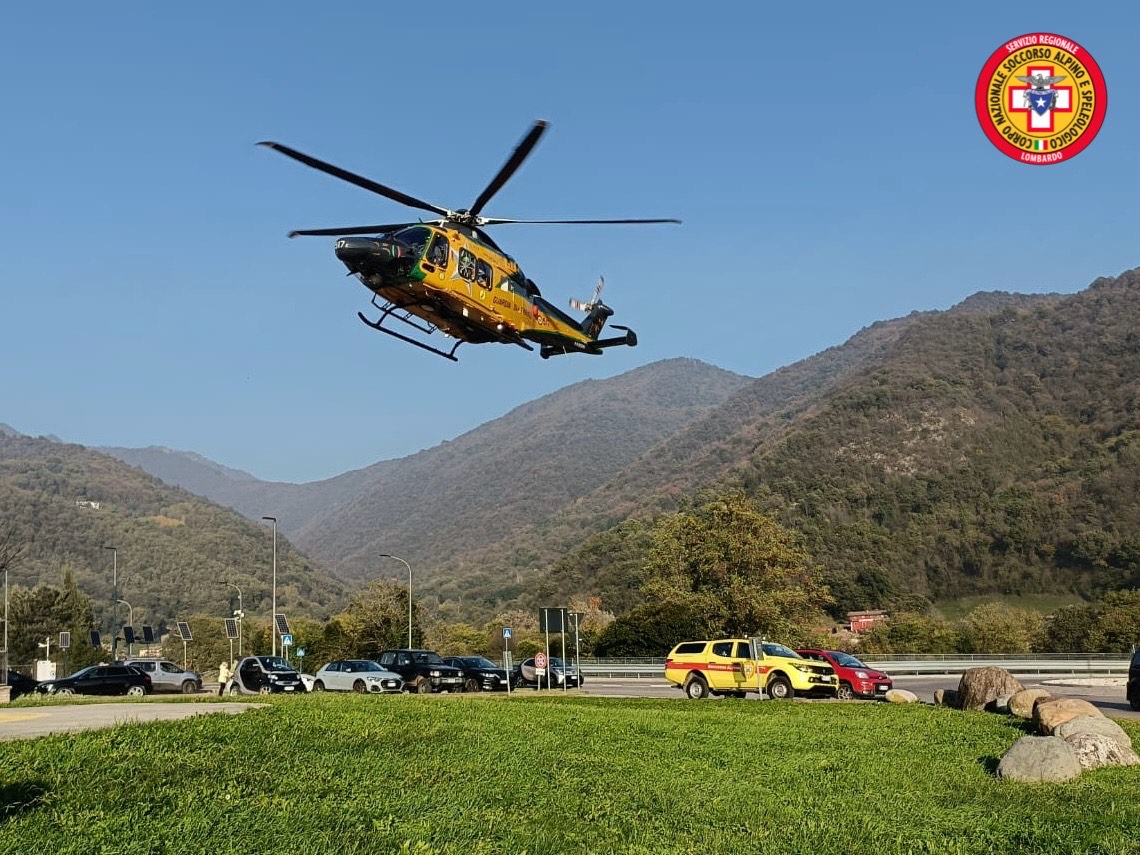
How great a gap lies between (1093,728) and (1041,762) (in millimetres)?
2573

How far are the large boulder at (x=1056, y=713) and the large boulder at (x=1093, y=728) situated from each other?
35 cm

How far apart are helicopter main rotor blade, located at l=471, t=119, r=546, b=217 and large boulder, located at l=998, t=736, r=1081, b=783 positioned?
589 inches

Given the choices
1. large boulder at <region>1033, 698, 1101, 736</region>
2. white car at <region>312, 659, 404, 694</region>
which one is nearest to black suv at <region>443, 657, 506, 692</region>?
white car at <region>312, 659, 404, 694</region>

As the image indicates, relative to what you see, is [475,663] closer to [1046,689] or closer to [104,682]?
[104,682]

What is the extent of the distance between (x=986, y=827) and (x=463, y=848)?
17.1 ft

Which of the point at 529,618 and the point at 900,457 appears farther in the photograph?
the point at 900,457

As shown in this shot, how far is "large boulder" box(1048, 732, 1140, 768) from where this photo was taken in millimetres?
15273

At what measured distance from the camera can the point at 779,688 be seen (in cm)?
2997

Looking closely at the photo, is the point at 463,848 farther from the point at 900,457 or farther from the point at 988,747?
the point at 900,457

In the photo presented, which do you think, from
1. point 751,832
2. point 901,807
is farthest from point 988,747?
point 751,832

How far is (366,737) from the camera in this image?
47.3 ft

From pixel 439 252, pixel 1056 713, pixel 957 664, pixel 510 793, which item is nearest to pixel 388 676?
pixel 439 252

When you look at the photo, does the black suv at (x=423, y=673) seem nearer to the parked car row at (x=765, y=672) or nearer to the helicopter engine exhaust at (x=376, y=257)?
the parked car row at (x=765, y=672)

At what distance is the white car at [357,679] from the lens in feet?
121
